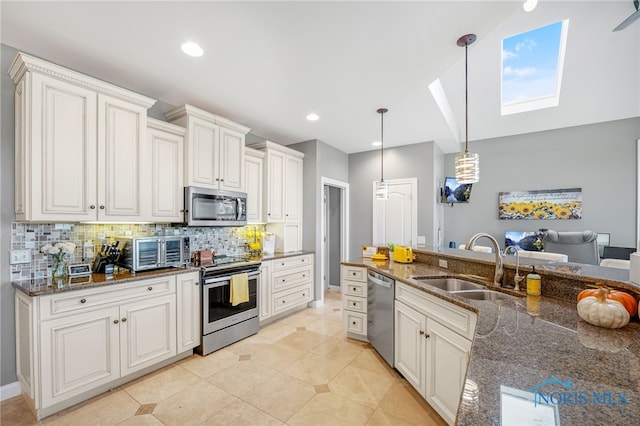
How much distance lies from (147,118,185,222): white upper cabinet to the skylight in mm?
4239

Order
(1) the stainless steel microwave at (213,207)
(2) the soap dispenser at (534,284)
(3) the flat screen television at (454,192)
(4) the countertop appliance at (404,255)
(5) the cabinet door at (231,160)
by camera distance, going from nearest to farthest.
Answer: (2) the soap dispenser at (534,284)
(1) the stainless steel microwave at (213,207)
(4) the countertop appliance at (404,255)
(5) the cabinet door at (231,160)
(3) the flat screen television at (454,192)

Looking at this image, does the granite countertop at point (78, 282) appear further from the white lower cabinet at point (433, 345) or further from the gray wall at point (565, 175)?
the gray wall at point (565, 175)

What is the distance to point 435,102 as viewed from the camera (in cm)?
323

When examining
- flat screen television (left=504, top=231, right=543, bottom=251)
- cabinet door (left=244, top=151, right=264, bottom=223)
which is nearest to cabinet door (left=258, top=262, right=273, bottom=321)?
cabinet door (left=244, top=151, right=264, bottom=223)

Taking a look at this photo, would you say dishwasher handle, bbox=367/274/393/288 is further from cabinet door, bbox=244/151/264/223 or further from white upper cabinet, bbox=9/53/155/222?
white upper cabinet, bbox=9/53/155/222

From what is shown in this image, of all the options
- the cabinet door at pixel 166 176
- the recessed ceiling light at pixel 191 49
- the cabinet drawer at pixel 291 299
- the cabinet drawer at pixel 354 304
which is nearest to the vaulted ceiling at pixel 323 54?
the recessed ceiling light at pixel 191 49

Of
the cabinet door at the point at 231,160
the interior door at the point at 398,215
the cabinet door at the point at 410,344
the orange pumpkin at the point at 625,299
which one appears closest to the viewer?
the orange pumpkin at the point at 625,299

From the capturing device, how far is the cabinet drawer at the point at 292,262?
382cm

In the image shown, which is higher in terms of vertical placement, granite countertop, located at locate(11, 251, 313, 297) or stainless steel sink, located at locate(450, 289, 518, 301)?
granite countertop, located at locate(11, 251, 313, 297)

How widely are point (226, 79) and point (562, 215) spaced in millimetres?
5257

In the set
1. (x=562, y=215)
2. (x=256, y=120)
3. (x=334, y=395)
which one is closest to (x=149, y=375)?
(x=334, y=395)

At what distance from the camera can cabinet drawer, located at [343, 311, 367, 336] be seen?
3.18 metres

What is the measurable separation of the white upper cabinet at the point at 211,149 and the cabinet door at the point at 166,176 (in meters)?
0.09

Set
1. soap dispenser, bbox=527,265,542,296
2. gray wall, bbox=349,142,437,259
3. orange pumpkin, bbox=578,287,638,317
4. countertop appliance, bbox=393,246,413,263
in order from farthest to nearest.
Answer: gray wall, bbox=349,142,437,259, countertop appliance, bbox=393,246,413,263, soap dispenser, bbox=527,265,542,296, orange pumpkin, bbox=578,287,638,317
